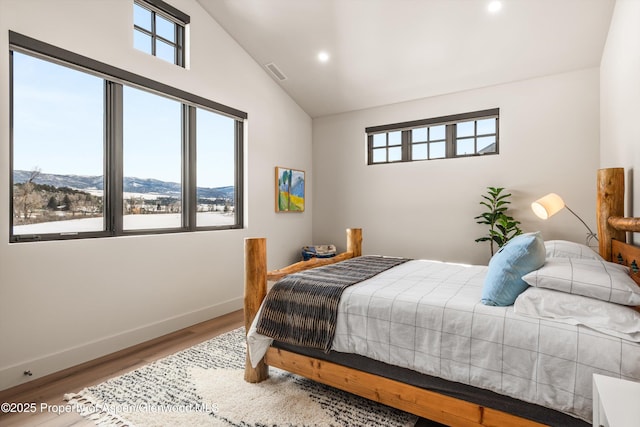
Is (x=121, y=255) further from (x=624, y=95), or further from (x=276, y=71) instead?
(x=624, y=95)

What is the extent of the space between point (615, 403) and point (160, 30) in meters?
4.09

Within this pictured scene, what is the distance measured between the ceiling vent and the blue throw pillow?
3.67 metres

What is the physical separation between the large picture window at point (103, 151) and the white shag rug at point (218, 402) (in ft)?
4.05

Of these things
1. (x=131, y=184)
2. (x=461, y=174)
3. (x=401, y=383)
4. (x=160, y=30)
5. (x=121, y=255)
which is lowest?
(x=401, y=383)

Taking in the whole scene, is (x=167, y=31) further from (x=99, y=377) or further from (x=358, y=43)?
(x=99, y=377)

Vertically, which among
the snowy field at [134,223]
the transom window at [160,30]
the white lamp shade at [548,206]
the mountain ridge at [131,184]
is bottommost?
the snowy field at [134,223]

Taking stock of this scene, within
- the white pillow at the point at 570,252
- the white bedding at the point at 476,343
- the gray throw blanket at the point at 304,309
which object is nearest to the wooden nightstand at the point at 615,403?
the white bedding at the point at 476,343

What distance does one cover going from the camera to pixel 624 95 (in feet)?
7.92

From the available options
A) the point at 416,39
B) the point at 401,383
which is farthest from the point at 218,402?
the point at 416,39

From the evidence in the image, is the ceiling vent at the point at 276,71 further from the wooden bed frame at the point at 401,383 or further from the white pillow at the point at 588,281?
the white pillow at the point at 588,281

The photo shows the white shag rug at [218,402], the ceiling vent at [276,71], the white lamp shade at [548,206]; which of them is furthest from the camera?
the ceiling vent at [276,71]

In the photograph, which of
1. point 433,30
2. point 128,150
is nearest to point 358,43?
point 433,30

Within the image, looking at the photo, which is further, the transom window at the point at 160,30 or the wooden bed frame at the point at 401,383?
the transom window at the point at 160,30

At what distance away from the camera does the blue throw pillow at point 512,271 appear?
1705 mm
